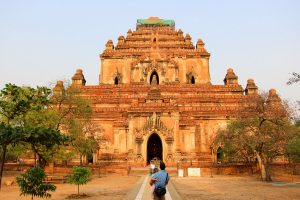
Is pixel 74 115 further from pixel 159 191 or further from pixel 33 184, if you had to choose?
pixel 159 191

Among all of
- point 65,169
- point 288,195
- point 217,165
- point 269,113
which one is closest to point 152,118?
point 217,165

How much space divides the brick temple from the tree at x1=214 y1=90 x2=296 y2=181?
11.6 ft

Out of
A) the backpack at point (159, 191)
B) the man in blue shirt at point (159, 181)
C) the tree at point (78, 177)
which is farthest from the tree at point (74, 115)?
the backpack at point (159, 191)

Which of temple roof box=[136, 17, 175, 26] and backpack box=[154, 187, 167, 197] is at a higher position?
temple roof box=[136, 17, 175, 26]

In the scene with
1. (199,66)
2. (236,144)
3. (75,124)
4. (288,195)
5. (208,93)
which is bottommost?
(288,195)

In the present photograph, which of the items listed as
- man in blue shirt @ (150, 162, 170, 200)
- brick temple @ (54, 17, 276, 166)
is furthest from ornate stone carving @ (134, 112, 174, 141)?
man in blue shirt @ (150, 162, 170, 200)

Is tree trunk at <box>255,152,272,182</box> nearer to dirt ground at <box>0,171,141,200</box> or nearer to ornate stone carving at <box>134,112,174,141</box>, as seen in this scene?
ornate stone carving at <box>134,112,174,141</box>

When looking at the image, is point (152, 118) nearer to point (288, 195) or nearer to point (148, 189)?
point (148, 189)

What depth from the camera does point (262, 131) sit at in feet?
75.4

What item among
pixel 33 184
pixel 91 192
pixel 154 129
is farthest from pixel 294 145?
pixel 33 184

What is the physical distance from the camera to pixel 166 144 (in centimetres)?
2969

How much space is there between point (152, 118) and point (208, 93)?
11.3m

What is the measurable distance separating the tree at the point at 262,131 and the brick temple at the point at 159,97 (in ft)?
11.6

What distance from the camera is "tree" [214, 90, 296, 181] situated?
21.6 m
